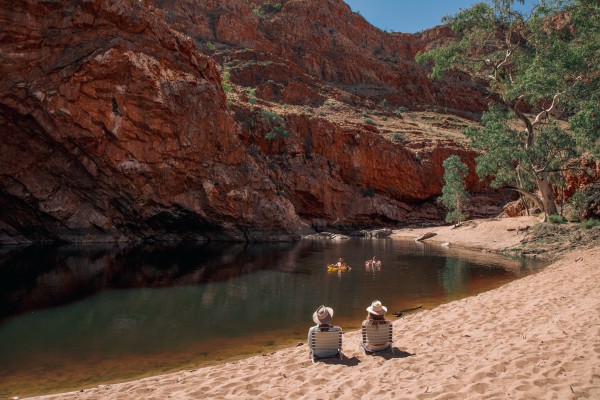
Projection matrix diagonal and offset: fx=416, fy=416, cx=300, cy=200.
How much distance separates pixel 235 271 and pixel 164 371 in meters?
14.3

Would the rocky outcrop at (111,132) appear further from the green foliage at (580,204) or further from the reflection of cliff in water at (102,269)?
the green foliage at (580,204)

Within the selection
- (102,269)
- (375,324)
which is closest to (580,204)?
(375,324)

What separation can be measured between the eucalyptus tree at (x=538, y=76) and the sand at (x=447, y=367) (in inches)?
858

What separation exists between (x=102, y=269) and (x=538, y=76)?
2862 cm

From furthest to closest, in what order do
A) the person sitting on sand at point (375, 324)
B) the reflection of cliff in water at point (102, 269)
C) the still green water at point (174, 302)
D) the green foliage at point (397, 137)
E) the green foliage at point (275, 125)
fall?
the green foliage at point (397, 137) → the green foliage at point (275, 125) → the reflection of cliff in water at point (102, 269) → the still green water at point (174, 302) → the person sitting on sand at point (375, 324)

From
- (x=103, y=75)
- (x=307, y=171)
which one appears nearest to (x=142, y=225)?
(x=103, y=75)

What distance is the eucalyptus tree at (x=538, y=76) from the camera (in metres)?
26.5

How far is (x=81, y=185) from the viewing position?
3669cm

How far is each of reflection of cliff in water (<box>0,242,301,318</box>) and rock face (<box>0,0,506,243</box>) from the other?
5475mm

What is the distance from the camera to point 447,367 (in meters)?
6.29

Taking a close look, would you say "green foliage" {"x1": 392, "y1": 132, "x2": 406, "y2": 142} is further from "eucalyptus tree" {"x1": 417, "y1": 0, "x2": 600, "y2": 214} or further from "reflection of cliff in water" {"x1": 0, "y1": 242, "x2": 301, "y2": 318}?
"reflection of cliff in water" {"x1": 0, "y1": 242, "x2": 301, "y2": 318}

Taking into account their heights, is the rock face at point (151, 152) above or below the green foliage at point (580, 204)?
above

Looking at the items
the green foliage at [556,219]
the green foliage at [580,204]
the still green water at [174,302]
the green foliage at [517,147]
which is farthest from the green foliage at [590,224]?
the still green water at [174,302]

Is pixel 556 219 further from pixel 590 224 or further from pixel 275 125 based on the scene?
pixel 275 125
